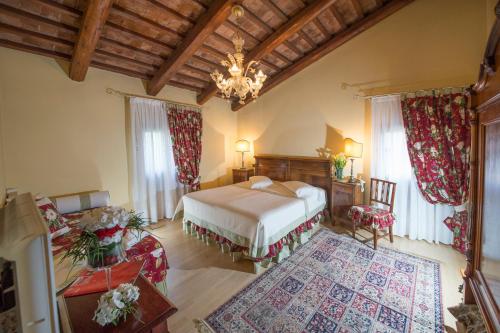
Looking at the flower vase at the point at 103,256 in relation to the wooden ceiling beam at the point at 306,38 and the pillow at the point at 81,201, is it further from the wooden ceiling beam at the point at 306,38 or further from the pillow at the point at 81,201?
the wooden ceiling beam at the point at 306,38

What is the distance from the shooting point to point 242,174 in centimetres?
500

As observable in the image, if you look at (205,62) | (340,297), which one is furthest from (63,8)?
(340,297)

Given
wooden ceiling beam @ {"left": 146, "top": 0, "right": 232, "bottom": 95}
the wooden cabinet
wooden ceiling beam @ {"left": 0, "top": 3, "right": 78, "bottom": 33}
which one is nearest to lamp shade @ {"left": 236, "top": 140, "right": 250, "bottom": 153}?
wooden ceiling beam @ {"left": 146, "top": 0, "right": 232, "bottom": 95}

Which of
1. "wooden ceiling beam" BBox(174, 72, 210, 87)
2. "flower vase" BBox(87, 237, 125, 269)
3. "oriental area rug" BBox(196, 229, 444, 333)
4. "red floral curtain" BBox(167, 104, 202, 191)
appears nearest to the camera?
"flower vase" BBox(87, 237, 125, 269)

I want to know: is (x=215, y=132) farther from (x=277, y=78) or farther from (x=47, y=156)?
(x=47, y=156)

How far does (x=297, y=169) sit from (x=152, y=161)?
2.80 metres

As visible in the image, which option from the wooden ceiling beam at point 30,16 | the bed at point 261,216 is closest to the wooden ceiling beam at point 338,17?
the bed at point 261,216

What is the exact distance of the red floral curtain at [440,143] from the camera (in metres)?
2.73

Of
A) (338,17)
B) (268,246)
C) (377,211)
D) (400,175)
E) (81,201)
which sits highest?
(338,17)

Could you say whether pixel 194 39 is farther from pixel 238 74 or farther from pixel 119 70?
pixel 119 70

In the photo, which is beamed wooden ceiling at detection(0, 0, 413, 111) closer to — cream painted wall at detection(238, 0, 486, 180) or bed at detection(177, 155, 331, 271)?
cream painted wall at detection(238, 0, 486, 180)

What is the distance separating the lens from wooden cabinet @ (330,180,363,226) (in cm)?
342

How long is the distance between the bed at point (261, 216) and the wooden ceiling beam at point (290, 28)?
204 cm

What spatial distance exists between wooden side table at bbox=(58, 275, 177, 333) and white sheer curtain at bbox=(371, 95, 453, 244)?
3.56 metres
